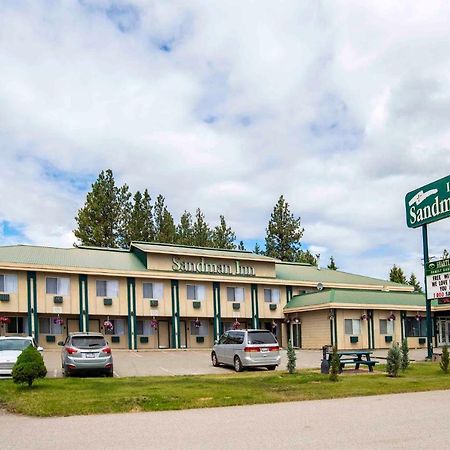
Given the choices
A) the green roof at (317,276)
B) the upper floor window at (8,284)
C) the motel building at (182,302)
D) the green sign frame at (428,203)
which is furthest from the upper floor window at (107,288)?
the green sign frame at (428,203)

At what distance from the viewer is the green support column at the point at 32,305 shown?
115 ft

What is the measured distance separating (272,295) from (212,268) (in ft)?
16.0

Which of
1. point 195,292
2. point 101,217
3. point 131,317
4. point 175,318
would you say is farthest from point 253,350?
point 101,217

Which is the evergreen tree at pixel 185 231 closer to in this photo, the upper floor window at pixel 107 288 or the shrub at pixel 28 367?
the upper floor window at pixel 107 288

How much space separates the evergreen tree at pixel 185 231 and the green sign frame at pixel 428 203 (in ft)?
117

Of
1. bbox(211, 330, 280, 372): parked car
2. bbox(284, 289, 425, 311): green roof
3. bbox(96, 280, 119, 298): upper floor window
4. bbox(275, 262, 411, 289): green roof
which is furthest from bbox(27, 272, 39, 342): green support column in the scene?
bbox(275, 262, 411, 289): green roof

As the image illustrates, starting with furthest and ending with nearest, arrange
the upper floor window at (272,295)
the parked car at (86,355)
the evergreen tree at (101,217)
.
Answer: the evergreen tree at (101,217)
the upper floor window at (272,295)
the parked car at (86,355)

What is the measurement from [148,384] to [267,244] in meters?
51.4

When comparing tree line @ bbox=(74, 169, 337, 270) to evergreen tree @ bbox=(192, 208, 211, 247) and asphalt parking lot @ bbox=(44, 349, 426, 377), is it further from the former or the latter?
asphalt parking lot @ bbox=(44, 349, 426, 377)

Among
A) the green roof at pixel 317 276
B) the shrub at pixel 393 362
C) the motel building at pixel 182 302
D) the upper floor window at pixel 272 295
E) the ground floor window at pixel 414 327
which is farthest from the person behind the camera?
the green roof at pixel 317 276

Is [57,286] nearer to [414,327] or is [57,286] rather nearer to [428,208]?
[428,208]

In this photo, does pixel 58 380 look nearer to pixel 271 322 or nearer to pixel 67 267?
pixel 67 267

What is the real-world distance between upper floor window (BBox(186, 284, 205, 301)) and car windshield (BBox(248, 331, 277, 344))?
56.8 feet

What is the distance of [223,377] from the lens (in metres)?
20.2
